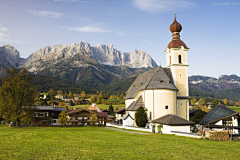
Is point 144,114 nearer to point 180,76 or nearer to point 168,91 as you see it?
point 168,91

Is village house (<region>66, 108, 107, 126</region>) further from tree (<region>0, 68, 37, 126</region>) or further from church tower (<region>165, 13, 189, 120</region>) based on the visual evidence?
church tower (<region>165, 13, 189, 120</region>)

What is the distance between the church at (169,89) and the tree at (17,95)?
59.5ft

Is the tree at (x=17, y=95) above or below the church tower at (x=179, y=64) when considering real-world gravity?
below

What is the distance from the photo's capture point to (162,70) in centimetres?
4625

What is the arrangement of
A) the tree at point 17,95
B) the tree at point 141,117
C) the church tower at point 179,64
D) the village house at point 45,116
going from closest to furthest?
the tree at point 17,95 → the tree at point 141,117 → the church tower at point 179,64 → the village house at point 45,116

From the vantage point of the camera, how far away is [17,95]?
4016 centimetres

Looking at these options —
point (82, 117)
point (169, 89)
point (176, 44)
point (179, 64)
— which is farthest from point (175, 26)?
point (82, 117)

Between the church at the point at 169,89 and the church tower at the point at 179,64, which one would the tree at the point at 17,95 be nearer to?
the church at the point at 169,89

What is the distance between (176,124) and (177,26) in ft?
75.6

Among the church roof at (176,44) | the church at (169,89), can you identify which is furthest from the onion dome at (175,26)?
the church roof at (176,44)

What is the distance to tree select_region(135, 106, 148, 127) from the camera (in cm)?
4212

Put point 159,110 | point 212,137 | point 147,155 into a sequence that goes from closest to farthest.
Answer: point 147,155
point 212,137
point 159,110

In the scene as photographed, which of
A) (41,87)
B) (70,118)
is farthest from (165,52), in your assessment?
(41,87)

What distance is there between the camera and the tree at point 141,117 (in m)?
42.1
